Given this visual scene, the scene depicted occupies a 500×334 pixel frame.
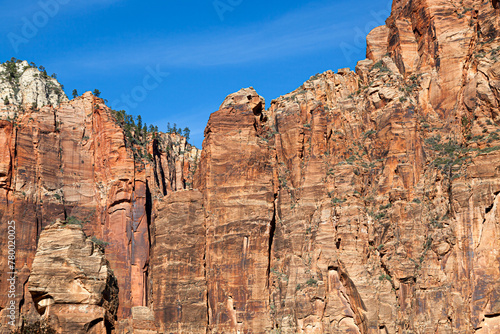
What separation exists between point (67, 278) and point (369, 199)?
51830 millimetres

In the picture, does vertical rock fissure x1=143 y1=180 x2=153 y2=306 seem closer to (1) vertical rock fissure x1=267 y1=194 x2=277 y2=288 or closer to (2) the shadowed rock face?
(2) the shadowed rock face

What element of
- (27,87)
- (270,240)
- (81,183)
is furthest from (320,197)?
(27,87)

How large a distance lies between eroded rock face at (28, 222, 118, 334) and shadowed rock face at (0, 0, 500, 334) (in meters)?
38.0

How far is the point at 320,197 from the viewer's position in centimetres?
13312

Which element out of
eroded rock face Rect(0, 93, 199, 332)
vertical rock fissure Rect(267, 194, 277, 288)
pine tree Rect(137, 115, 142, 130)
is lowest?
vertical rock fissure Rect(267, 194, 277, 288)

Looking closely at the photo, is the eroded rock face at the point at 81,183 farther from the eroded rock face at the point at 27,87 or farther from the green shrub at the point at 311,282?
the green shrub at the point at 311,282

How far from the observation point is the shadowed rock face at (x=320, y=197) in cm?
11788

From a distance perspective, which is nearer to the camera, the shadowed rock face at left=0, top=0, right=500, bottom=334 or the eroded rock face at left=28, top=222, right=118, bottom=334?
the eroded rock face at left=28, top=222, right=118, bottom=334

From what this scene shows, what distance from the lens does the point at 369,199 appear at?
5074 inches

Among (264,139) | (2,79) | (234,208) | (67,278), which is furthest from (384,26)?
Result: (67,278)

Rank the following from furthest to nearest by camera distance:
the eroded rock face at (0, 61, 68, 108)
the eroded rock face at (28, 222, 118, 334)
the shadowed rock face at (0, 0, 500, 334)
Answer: the eroded rock face at (0, 61, 68, 108) < the shadowed rock face at (0, 0, 500, 334) < the eroded rock face at (28, 222, 118, 334)

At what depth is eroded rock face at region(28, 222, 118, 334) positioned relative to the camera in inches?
3479

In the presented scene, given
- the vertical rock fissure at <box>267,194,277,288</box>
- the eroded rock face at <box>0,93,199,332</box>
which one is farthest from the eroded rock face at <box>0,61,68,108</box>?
the vertical rock fissure at <box>267,194,277,288</box>

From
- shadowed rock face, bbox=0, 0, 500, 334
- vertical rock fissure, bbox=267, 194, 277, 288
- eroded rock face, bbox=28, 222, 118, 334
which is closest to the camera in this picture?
eroded rock face, bbox=28, 222, 118, 334
